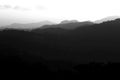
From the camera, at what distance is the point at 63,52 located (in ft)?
234

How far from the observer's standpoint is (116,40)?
245 feet

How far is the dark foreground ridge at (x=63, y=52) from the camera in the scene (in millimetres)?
47987

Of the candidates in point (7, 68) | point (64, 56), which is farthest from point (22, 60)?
point (64, 56)

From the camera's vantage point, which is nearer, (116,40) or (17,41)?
(116,40)

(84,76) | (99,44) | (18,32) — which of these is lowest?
(84,76)

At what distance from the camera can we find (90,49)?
73125 mm

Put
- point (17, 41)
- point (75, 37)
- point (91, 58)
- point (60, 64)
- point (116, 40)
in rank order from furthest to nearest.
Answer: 1. point (75, 37)
2. point (17, 41)
3. point (116, 40)
4. point (91, 58)
5. point (60, 64)

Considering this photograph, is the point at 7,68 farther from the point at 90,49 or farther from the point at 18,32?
the point at 18,32

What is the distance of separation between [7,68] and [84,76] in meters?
24.4

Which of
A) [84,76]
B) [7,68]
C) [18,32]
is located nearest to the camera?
[84,76]

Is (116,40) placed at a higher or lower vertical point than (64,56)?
higher

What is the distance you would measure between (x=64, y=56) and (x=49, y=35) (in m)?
26.1

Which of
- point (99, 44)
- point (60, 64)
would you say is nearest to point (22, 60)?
point (60, 64)

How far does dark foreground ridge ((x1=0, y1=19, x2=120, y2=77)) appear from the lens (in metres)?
48.0
